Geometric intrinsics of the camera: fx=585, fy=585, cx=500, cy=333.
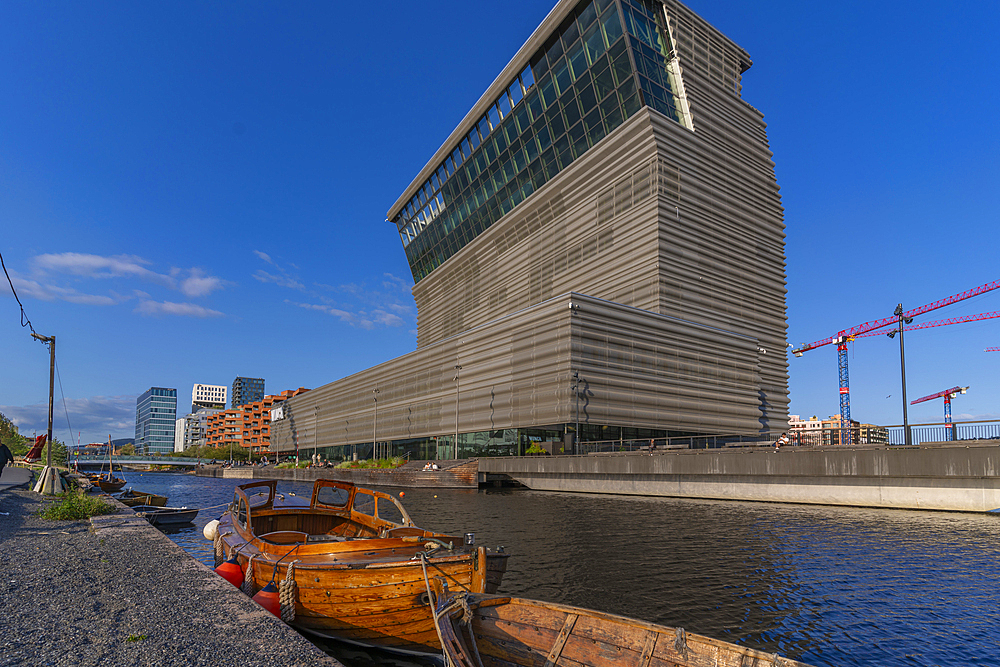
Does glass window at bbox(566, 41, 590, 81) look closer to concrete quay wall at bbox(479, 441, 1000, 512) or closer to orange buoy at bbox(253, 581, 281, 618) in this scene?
concrete quay wall at bbox(479, 441, 1000, 512)

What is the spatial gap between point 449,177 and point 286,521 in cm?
9512

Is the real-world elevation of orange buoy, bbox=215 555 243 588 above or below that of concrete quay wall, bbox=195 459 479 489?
above

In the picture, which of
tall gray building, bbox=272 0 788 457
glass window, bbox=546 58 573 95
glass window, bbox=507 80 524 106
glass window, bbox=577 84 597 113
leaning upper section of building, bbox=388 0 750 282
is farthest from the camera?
glass window, bbox=507 80 524 106

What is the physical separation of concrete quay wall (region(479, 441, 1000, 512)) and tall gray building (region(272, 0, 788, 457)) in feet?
52.2

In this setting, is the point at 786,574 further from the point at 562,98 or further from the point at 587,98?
the point at 562,98

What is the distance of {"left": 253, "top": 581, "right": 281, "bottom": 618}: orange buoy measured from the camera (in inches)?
385

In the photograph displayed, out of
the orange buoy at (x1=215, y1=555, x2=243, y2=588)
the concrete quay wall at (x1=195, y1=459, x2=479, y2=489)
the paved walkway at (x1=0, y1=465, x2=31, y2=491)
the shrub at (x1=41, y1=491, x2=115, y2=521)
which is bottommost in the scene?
the concrete quay wall at (x1=195, y1=459, x2=479, y2=489)

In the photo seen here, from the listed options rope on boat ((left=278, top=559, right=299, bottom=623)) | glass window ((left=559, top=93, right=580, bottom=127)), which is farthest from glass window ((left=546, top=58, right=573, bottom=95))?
rope on boat ((left=278, top=559, right=299, bottom=623))

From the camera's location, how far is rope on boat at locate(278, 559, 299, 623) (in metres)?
9.62

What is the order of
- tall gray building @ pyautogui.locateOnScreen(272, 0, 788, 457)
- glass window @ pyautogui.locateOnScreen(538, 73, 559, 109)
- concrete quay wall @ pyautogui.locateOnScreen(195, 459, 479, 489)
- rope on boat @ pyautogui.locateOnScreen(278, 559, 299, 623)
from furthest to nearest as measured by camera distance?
1. glass window @ pyautogui.locateOnScreen(538, 73, 559, 109)
2. tall gray building @ pyautogui.locateOnScreen(272, 0, 788, 457)
3. concrete quay wall @ pyautogui.locateOnScreen(195, 459, 479, 489)
4. rope on boat @ pyautogui.locateOnScreen(278, 559, 299, 623)

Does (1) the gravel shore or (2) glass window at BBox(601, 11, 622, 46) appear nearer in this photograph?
(1) the gravel shore

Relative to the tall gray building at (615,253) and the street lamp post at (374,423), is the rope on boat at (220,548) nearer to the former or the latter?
the tall gray building at (615,253)

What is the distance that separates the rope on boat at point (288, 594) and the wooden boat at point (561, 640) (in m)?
3.27

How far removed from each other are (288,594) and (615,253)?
64.8m
